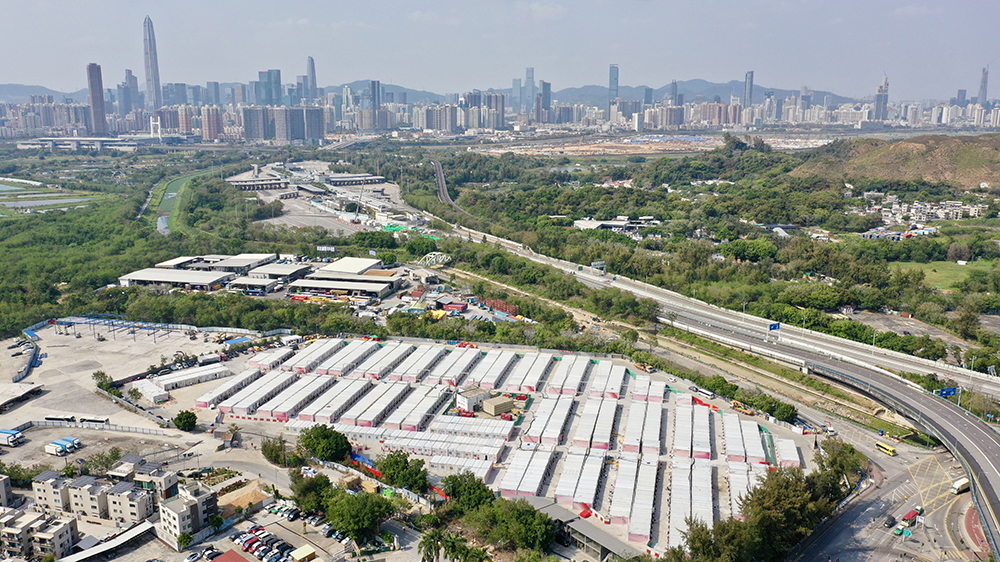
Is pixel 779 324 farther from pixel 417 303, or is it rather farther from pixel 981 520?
pixel 417 303

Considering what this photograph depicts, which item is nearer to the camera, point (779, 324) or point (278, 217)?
point (779, 324)

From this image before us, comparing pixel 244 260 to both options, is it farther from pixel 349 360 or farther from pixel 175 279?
pixel 349 360

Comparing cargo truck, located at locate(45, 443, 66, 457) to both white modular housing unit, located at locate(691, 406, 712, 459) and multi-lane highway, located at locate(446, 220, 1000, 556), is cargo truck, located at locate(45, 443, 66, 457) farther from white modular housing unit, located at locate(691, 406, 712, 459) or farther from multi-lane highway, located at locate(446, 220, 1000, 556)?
multi-lane highway, located at locate(446, 220, 1000, 556)

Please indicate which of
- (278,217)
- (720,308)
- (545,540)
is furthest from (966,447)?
(278,217)

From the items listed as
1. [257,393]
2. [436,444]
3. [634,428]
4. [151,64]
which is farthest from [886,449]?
[151,64]

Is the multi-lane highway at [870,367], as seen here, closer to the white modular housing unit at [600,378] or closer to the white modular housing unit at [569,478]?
the white modular housing unit at [600,378]

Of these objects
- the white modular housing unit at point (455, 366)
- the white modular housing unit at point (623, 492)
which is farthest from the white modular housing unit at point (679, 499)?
the white modular housing unit at point (455, 366)
